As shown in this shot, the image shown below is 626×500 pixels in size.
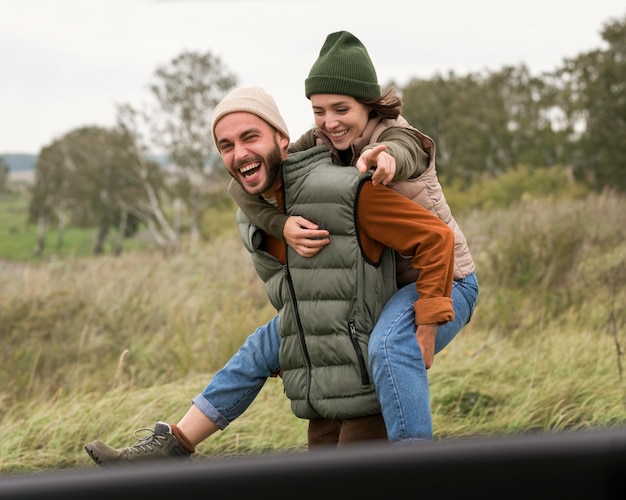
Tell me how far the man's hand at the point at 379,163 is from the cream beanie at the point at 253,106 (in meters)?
0.38

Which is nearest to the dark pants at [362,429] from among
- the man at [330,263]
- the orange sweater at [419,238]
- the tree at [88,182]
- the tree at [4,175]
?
the man at [330,263]

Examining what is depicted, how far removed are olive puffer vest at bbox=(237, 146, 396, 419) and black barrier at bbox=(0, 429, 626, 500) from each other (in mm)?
2246

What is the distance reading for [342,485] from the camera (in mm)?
487

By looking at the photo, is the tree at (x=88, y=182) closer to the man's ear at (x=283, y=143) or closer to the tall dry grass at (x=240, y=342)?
the tall dry grass at (x=240, y=342)

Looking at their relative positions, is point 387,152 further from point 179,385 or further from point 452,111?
point 452,111

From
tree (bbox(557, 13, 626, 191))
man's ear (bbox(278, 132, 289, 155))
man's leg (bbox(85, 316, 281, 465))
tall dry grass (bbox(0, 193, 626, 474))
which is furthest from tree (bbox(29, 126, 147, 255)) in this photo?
man's ear (bbox(278, 132, 289, 155))

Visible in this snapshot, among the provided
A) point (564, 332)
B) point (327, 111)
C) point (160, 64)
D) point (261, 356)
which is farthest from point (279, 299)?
point (160, 64)

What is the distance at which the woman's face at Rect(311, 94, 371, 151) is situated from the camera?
A: 286 cm

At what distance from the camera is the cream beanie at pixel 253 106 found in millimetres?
2834

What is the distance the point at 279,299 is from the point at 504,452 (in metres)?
2.50

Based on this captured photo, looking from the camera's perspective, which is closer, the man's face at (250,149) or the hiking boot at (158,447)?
the man's face at (250,149)

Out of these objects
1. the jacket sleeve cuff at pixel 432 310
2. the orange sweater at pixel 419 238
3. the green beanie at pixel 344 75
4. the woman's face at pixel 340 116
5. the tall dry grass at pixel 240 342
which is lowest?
the tall dry grass at pixel 240 342

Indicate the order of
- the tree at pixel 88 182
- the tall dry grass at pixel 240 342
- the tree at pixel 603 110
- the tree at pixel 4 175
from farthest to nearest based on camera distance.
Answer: the tree at pixel 4 175 → the tree at pixel 88 182 → the tree at pixel 603 110 → the tall dry grass at pixel 240 342

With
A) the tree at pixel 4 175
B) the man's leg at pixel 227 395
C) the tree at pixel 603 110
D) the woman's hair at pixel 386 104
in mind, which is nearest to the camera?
the woman's hair at pixel 386 104
